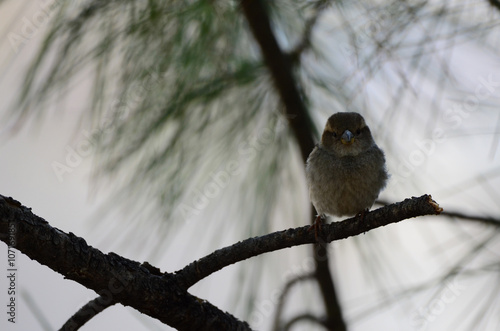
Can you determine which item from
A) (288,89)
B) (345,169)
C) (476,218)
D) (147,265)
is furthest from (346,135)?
(147,265)

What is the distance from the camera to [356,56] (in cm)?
208

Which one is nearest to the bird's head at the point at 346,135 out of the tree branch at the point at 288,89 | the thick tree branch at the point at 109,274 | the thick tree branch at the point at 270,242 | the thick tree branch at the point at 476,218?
the tree branch at the point at 288,89

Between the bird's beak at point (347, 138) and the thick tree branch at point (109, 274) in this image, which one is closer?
the thick tree branch at point (109, 274)

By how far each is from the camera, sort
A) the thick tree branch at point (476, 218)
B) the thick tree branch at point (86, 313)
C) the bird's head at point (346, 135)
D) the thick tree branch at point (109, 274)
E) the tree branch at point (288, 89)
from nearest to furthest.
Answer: the thick tree branch at point (109, 274)
the thick tree branch at point (86, 313)
the thick tree branch at point (476, 218)
the tree branch at point (288, 89)
the bird's head at point (346, 135)

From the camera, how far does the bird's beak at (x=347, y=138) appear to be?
2473 millimetres

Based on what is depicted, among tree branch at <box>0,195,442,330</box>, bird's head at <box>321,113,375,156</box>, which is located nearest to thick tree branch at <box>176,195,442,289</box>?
tree branch at <box>0,195,442,330</box>

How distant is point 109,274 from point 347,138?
4.17 ft

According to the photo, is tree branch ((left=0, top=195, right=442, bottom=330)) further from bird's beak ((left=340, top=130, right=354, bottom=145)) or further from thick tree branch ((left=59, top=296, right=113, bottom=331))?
bird's beak ((left=340, top=130, right=354, bottom=145))

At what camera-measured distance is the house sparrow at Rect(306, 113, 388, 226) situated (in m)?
2.31

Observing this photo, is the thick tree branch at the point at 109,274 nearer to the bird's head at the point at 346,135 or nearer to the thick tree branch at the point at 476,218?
the thick tree branch at the point at 476,218

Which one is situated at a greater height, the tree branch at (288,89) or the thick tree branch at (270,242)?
the tree branch at (288,89)

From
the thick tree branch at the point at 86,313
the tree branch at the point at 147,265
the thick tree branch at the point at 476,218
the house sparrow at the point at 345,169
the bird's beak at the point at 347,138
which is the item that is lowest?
the thick tree branch at the point at 86,313

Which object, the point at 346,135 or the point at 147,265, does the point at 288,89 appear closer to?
the point at 346,135

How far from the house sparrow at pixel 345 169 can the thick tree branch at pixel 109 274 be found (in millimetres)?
777
